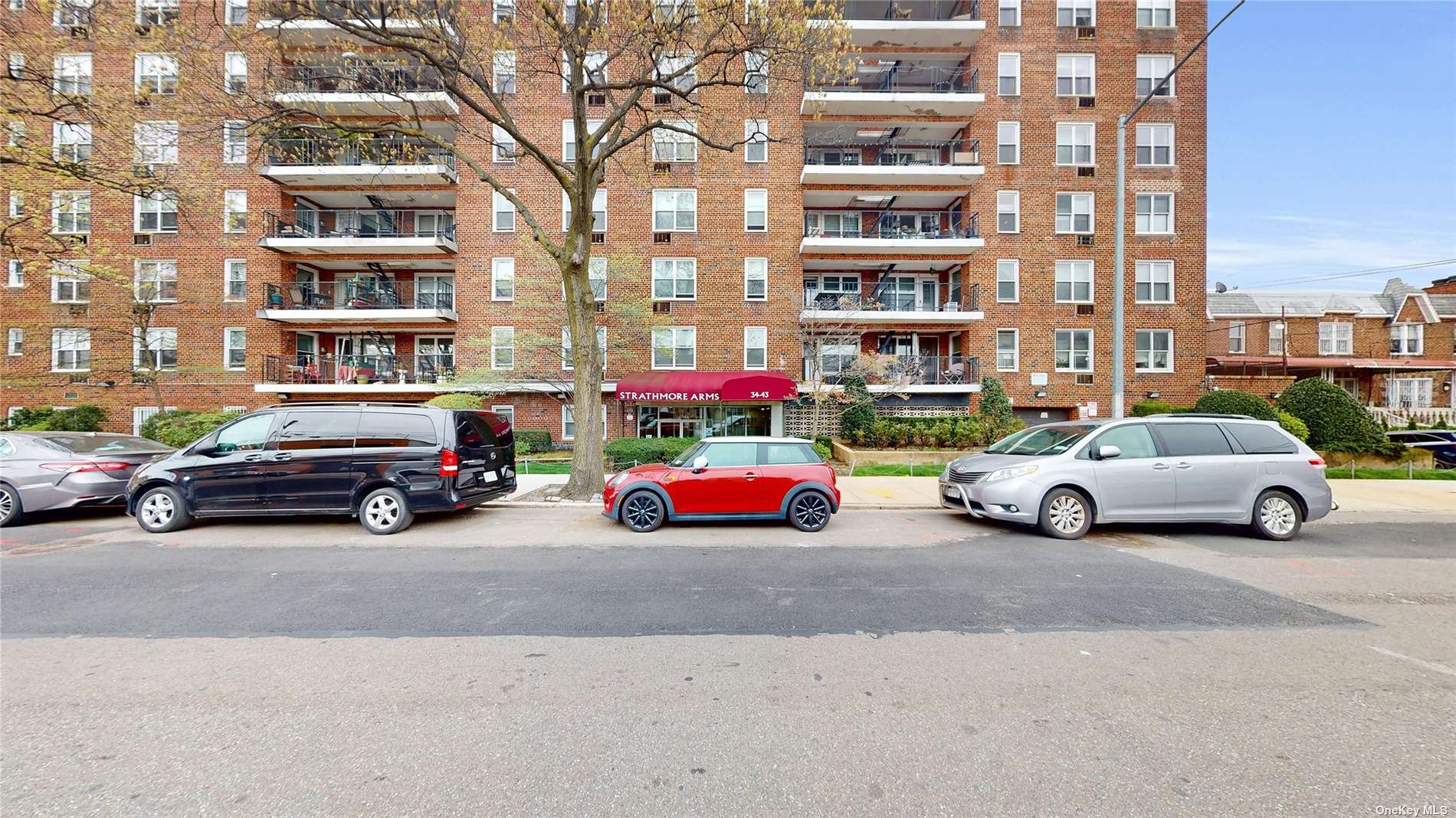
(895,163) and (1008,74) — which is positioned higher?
(1008,74)

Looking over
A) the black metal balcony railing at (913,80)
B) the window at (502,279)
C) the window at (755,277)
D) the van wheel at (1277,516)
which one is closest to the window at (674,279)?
the window at (755,277)

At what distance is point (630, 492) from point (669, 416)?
14.2m

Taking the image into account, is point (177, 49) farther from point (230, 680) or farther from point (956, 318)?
point (956, 318)

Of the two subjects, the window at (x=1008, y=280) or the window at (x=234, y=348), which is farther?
the window at (x=1008, y=280)

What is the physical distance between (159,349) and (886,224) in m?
29.7

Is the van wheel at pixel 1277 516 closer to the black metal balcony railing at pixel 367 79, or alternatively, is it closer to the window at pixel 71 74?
the black metal balcony railing at pixel 367 79

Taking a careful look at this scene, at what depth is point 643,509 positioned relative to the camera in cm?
828

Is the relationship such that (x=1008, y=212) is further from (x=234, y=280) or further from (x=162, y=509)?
(x=234, y=280)

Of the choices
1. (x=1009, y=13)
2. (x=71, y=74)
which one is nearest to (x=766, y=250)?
(x=1009, y=13)

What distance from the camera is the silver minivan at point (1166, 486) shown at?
7.95 metres

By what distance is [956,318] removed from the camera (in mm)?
21766

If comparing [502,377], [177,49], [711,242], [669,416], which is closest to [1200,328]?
[711,242]

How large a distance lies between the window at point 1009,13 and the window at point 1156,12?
200 inches

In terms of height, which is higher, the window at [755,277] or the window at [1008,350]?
the window at [755,277]
